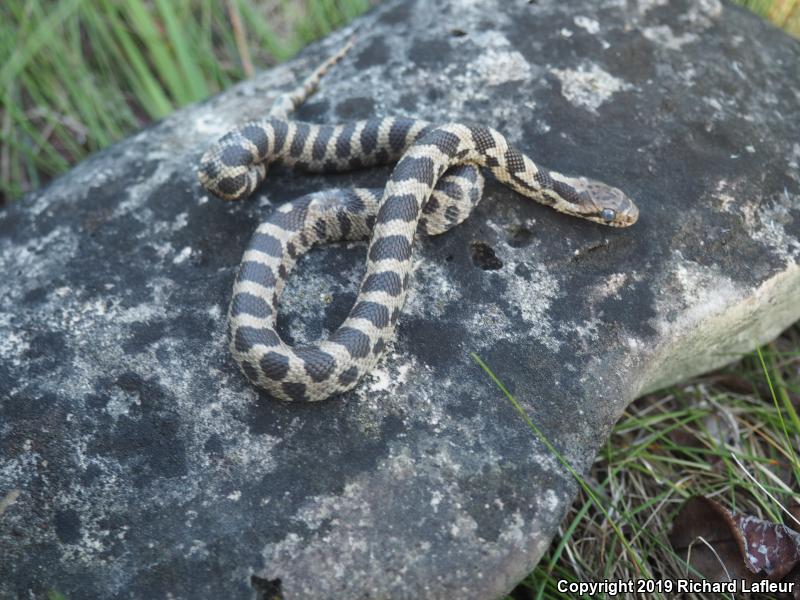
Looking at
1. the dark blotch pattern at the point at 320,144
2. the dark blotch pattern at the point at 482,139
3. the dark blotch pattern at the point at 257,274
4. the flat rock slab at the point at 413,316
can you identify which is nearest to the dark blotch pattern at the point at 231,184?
the flat rock slab at the point at 413,316

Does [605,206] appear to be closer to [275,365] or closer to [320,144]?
[320,144]

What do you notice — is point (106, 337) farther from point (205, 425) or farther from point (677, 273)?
point (677, 273)

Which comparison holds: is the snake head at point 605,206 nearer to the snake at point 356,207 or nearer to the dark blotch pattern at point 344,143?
the snake at point 356,207

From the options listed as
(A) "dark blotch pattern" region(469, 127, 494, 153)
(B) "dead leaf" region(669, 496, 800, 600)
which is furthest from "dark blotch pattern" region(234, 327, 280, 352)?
(B) "dead leaf" region(669, 496, 800, 600)

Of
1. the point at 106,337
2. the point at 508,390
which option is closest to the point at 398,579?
the point at 508,390

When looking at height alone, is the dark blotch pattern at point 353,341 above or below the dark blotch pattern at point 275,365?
below

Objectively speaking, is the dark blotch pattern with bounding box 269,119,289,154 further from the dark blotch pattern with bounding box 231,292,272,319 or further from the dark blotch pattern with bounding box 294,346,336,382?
the dark blotch pattern with bounding box 294,346,336,382
